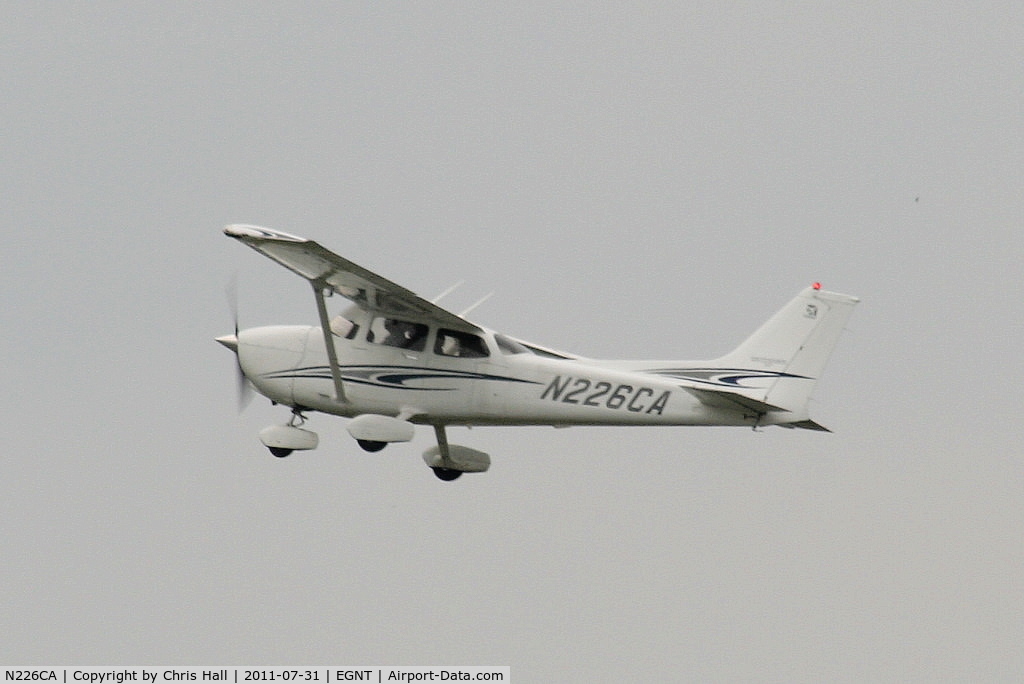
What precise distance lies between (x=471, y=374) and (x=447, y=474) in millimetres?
1891


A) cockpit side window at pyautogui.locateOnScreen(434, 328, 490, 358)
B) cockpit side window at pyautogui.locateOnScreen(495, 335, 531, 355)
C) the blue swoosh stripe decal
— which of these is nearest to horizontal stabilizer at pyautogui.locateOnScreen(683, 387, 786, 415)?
the blue swoosh stripe decal

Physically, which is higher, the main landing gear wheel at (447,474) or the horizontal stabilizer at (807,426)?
the horizontal stabilizer at (807,426)

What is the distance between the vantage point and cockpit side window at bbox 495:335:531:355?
2708 centimetres

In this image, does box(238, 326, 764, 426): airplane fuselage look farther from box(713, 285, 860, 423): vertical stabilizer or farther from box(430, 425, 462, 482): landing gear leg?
box(430, 425, 462, 482): landing gear leg

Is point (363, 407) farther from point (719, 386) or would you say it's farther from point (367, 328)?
point (719, 386)

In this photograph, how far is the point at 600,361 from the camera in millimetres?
27266

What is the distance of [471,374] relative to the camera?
88.3 feet

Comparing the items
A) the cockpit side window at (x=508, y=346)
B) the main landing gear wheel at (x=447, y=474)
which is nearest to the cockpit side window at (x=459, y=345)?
the cockpit side window at (x=508, y=346)

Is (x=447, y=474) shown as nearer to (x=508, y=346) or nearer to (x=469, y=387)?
(x=469, y=387)

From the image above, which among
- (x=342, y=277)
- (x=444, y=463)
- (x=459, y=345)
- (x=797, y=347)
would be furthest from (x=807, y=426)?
(x=342, y=277)

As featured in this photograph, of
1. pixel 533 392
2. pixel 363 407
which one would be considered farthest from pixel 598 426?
pixel 363 407

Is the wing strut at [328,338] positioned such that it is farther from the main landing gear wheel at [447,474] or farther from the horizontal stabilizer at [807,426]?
the horizontal stabilizer at [807,426]

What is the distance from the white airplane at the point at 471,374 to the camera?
26.5 m

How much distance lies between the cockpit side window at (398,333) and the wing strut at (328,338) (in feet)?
1.62
